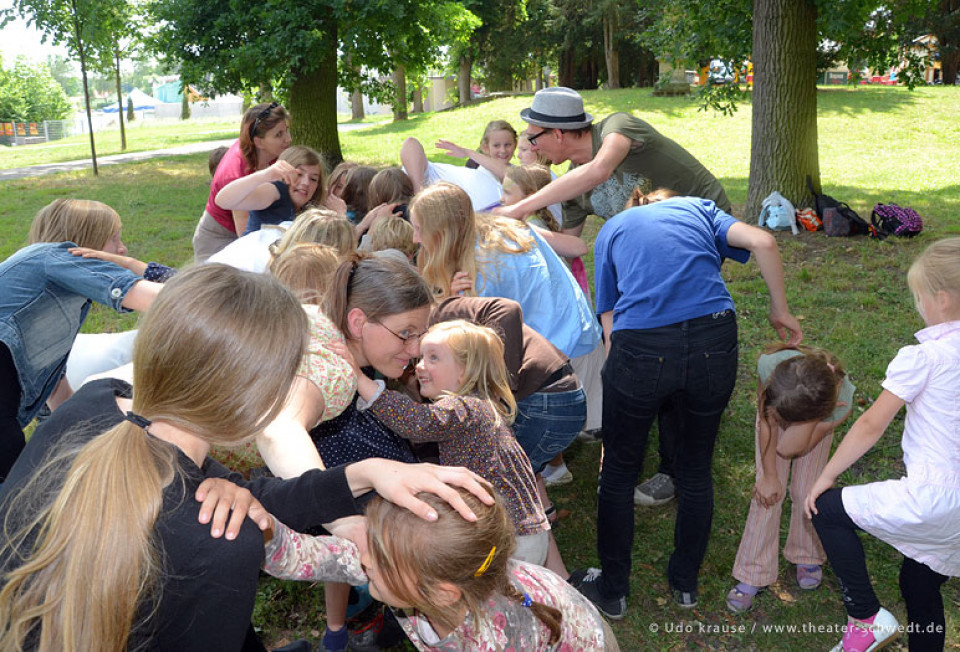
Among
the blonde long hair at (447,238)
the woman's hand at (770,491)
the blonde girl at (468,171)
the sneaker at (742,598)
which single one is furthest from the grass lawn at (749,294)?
the blonde girl at (468,171)

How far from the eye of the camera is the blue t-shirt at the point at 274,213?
457cm

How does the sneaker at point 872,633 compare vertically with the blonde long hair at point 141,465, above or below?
below

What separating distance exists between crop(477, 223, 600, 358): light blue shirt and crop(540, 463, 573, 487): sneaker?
848 millimetres

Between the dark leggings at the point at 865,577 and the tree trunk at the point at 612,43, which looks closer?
the dark leggings at the point at 865,577

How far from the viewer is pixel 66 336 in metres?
2.79

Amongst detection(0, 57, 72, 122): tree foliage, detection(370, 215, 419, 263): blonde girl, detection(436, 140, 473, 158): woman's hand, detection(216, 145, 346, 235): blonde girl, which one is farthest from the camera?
detection(0, 57, 72, 122): tree foliage

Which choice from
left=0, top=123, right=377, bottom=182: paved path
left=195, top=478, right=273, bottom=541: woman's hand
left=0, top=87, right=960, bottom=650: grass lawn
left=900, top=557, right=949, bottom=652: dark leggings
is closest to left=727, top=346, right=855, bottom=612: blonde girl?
left=0, top=87, right=960, bottom=650: grass lawn

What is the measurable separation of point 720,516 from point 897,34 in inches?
349

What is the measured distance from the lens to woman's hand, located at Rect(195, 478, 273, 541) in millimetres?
1515

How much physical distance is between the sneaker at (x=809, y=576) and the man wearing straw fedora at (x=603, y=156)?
179 centimetres

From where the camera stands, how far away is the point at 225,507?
1545 mm

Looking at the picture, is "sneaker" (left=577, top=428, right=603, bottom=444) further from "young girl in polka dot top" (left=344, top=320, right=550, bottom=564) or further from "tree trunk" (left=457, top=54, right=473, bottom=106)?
"tree trunk" (left=457, top=54, right=473, bottom=106)

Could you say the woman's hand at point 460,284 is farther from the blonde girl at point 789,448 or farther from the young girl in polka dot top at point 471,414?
the blonde girl at point 789,448

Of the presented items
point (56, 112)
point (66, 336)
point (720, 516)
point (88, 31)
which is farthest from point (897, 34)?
point (56, 112)
